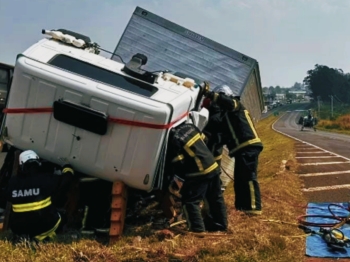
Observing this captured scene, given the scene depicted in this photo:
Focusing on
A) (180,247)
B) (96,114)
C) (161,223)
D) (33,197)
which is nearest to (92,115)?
(96,114)

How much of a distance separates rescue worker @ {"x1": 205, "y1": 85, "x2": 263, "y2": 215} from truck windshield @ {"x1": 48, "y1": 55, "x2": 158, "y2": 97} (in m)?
1.00

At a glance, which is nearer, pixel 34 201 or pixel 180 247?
pixel 180 247

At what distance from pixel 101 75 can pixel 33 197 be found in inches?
50.3

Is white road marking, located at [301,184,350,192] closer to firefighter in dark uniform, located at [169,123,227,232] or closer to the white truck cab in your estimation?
firefighter in dark uniform, located at [169,123,227,232]

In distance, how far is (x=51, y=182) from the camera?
424 cm

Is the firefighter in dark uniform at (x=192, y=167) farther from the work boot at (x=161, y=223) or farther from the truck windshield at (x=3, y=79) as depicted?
the truck windshield at (x=3, y=79)

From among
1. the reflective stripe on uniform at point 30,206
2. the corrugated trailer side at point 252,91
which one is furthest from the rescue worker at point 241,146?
the reflective stripe on uniform at point 30,206

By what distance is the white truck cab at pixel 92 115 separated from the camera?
4.12 meters

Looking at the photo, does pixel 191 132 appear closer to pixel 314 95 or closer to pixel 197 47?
pixel 197 47

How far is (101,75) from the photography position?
441 cm

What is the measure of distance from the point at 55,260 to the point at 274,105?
10577 centimetres

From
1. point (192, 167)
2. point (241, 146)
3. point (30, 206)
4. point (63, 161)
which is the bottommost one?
point (30, 206)

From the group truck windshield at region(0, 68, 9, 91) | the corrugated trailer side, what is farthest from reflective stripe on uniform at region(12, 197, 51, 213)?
truck windshield at region(0, 68, 9, 91)

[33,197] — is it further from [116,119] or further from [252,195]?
[252,195]
